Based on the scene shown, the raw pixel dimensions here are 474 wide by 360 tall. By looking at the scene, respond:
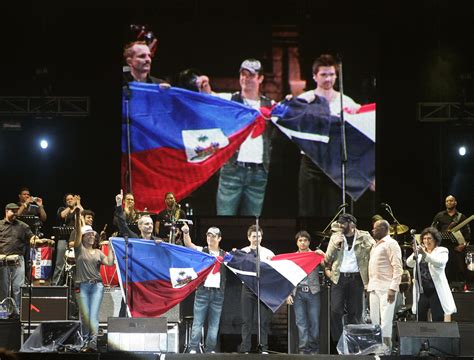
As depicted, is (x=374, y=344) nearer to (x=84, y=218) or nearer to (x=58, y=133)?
(x=84, y=218)

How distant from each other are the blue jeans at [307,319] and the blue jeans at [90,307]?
8.71 feet

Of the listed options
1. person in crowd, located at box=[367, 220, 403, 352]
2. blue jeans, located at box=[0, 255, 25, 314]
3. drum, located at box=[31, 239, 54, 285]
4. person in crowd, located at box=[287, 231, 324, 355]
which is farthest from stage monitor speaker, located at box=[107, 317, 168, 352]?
drum, located at box=[31, 239, 54, 285]

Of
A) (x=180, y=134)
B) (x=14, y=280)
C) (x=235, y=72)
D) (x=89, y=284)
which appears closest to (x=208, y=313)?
(x=89, y=284)

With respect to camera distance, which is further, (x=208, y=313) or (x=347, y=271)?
(x=208, y=313)

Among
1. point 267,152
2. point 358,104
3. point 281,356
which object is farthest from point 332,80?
point 281,356

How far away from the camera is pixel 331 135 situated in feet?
54.9

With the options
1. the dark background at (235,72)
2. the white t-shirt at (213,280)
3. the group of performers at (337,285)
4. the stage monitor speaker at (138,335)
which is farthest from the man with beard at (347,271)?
the dark background at (235,72)

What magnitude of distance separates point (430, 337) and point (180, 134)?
24.7ft

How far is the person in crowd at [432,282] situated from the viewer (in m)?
11.2

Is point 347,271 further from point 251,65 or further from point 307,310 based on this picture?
point 251,65

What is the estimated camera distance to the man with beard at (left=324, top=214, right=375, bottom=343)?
11414mm

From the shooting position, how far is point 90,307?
1160 centimetres

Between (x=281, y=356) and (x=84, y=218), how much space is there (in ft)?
15.2

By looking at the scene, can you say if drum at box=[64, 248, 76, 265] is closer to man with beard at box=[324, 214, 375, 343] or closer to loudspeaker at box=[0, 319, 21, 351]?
loudspeaker at box=[0, 319, 21, 351]
